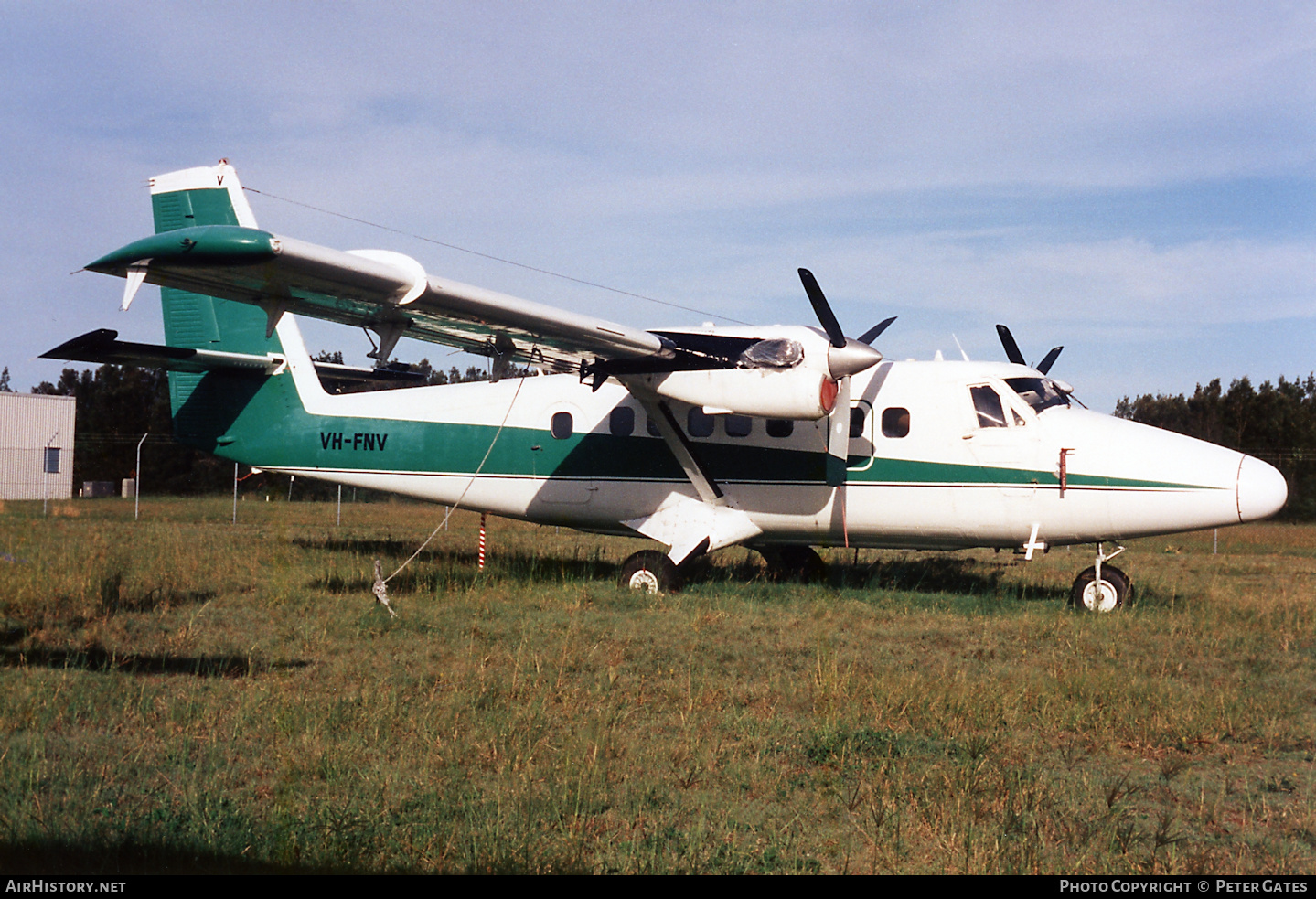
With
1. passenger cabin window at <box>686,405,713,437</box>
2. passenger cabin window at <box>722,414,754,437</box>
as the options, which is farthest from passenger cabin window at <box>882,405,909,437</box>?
passenger cabin window at <box>686,405,713,437</box>

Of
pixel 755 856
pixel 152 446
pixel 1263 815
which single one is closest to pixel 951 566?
pixel 1263 815

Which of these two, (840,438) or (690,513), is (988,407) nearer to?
(840,438)

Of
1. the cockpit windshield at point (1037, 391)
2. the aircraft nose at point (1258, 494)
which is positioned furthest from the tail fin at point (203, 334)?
the aircraft nose at point (1258, 494)

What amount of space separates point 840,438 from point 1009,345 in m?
3.02

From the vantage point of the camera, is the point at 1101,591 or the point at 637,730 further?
the point at 1101,591

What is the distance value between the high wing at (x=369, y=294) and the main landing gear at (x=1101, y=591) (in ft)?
18.5

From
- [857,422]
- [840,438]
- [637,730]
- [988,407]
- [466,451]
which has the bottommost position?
[637,730]

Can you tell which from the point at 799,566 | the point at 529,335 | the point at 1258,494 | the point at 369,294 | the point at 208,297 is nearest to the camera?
the point at 369,294

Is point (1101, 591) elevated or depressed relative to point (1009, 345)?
depressed

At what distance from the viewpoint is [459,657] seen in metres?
8.05

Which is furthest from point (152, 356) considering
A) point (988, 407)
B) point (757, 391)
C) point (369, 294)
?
point (988, 407)

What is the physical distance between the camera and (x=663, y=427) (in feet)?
40.4

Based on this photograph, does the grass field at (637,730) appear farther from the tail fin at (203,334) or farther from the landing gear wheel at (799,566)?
the tail fin at (203,334)

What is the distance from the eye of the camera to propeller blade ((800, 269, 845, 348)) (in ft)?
37.2
